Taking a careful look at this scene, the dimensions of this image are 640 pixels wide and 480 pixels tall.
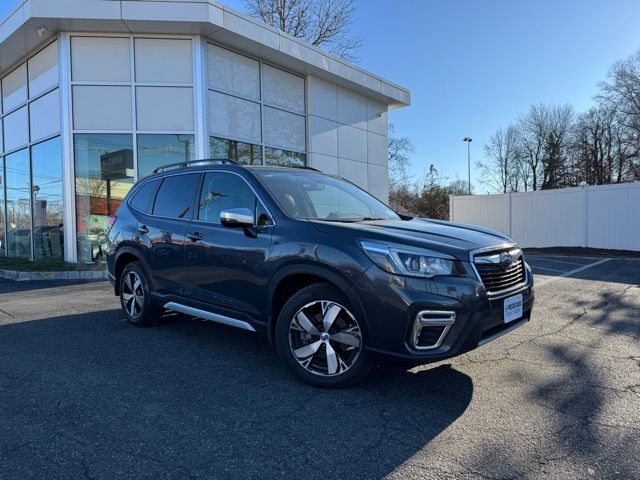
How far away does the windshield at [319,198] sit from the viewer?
4207 millimetres

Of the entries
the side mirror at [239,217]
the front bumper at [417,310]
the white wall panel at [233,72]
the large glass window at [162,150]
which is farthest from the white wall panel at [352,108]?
the front bumper at [417,310]

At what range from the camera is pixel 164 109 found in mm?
12211

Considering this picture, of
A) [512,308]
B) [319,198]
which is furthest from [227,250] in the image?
[512,308]

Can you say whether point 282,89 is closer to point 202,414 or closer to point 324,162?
point 324,162

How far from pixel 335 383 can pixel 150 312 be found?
9.28 feet

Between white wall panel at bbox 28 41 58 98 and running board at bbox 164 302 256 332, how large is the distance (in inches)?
402

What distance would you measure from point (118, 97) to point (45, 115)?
8.08ft

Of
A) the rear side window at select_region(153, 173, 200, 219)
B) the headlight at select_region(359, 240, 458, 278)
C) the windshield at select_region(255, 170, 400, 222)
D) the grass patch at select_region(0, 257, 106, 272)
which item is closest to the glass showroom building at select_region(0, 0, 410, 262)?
the grass patch at select_region(0, 257, 106, 272)

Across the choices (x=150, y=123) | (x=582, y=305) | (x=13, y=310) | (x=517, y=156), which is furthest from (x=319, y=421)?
(x=517, y=156)

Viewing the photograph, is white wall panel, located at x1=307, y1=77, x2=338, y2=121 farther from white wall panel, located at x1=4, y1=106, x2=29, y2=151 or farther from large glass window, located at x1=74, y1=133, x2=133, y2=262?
white wall panel, located at x1=4, y1=106, x2=29, y2=151

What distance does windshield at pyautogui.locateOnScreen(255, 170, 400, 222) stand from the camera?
4207mm

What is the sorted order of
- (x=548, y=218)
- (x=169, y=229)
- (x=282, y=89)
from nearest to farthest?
(x=169, y=229) → (x=282, y=89) → (x=548, y=218)

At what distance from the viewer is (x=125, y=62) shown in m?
12.2

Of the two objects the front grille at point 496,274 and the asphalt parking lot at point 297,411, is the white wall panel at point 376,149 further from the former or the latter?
the front grille at point 496,274
